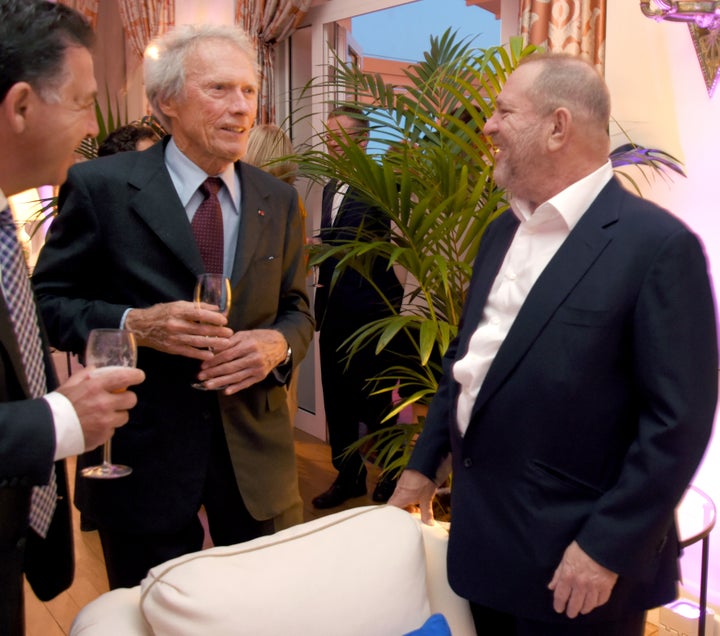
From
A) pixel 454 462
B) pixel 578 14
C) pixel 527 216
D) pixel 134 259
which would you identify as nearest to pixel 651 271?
pixel 527 216

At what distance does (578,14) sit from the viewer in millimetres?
3133

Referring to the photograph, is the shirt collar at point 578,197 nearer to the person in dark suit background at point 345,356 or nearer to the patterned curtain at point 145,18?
the person in dark suit background at point 345,356

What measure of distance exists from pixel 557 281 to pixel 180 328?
765 millimetres

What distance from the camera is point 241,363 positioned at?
1.69 meters

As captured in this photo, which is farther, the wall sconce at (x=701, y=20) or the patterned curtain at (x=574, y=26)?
the patterned curtain at (x=574, y=26)

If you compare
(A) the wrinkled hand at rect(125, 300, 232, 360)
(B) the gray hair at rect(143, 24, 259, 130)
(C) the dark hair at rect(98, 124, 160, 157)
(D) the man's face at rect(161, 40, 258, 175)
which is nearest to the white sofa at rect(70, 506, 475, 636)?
(A) the wrinkled hand at rect(125, 300, 232, 360)

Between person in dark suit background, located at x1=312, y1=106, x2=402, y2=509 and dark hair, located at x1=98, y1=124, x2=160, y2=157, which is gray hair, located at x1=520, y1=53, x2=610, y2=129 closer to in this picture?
person in dark suit background, located at x1=312, y1=106, x2=402, y2=509

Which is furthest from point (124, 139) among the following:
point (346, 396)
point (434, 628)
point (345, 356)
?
point (434, 628)

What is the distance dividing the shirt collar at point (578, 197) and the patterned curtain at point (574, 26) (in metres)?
1.82

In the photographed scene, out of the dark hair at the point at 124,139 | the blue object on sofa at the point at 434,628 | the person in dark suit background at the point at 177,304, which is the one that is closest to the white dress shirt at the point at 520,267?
the blue object on sofa at the point at 434,628

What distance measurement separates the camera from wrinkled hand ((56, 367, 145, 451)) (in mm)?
1208

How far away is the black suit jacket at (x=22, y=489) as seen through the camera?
45.1 inches

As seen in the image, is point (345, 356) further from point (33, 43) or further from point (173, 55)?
point (33, 43)

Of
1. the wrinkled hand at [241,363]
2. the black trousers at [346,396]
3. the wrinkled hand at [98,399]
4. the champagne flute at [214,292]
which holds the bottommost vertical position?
the black trousers at [346,396]
